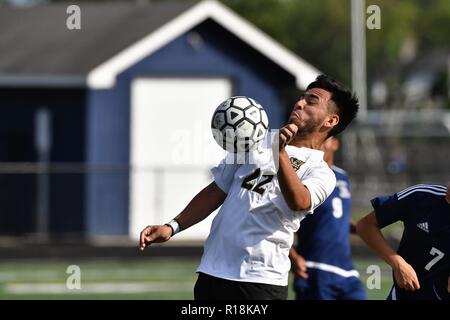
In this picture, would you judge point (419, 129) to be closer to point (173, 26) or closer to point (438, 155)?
point (438, 155)

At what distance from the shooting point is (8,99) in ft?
85.1

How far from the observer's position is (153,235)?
23.8 ft

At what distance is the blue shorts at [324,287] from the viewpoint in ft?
35.3

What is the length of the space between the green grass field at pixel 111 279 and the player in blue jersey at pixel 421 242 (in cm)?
714

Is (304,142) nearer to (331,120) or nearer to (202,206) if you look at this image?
(331,120)

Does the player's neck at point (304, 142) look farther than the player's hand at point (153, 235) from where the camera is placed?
Yes

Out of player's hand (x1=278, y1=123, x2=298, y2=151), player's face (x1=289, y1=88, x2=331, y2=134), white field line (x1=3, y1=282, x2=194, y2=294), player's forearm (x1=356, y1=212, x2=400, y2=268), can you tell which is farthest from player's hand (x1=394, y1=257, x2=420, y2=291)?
white field line (x1=3, y1=282, x2=194, y2=294)

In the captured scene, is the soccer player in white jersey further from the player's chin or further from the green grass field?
the green grass field

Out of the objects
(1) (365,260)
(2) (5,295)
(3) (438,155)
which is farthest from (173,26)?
(3) (438,155)

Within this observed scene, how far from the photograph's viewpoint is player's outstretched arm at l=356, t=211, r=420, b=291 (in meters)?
7.45

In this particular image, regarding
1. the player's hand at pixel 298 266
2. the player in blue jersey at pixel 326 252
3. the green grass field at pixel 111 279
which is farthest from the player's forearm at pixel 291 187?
the green grass field at pixel 111 279

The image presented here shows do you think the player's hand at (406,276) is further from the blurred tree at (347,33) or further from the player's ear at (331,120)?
the blurred tree at (347,33)

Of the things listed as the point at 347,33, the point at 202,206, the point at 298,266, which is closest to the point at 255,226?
the point at 202,206
